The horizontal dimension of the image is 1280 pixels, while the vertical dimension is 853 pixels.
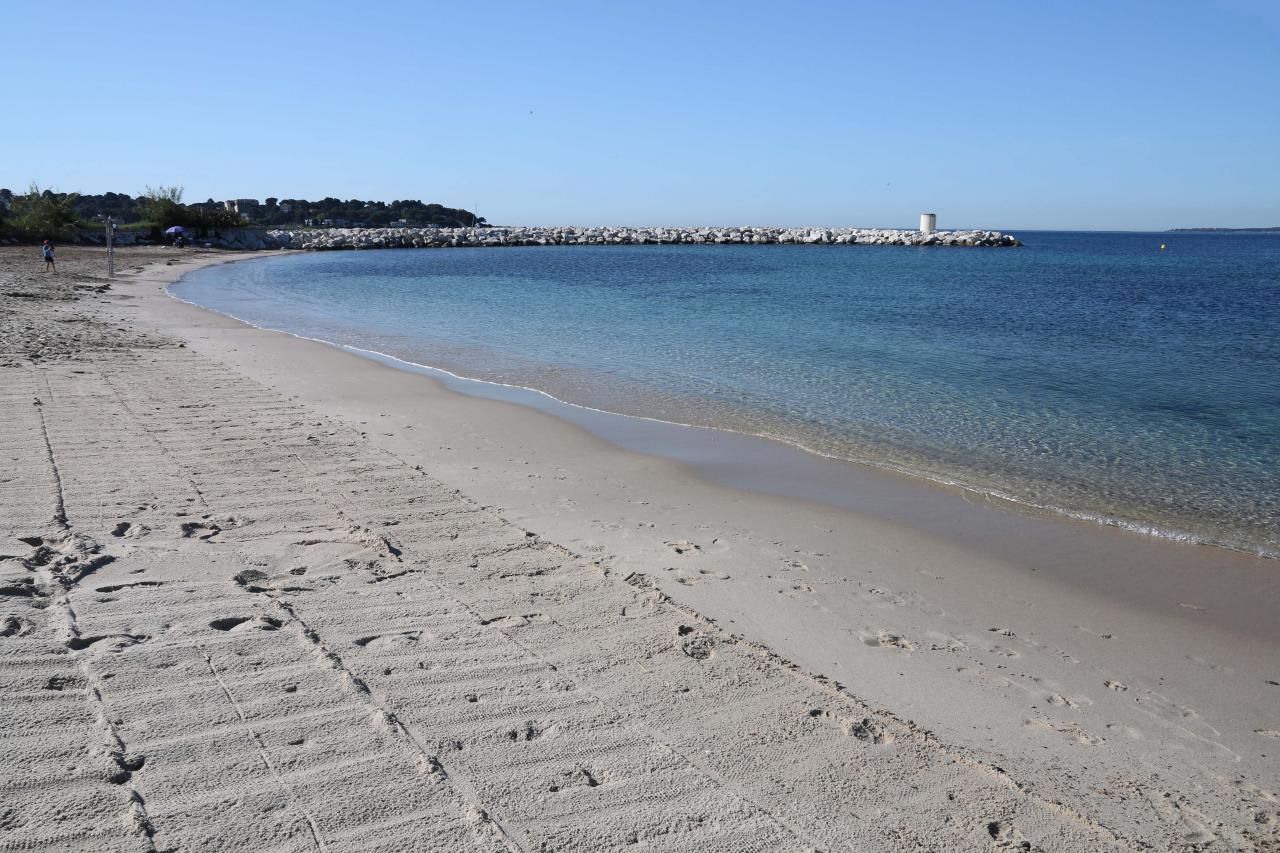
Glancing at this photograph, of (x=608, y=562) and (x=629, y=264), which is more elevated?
(x=629, y=264)

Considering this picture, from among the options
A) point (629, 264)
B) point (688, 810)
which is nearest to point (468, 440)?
point (688, 810)

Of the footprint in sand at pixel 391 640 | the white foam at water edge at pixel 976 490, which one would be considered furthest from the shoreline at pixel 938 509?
the footprint in sand at pixel 391 640

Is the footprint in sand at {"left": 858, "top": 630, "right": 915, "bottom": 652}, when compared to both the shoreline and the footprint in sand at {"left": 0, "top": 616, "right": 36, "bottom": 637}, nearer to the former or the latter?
the shoreline

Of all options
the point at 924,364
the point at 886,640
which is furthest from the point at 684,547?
the point at 924,364

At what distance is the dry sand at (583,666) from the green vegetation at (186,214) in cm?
4745

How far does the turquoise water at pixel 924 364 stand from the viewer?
913 centimetres

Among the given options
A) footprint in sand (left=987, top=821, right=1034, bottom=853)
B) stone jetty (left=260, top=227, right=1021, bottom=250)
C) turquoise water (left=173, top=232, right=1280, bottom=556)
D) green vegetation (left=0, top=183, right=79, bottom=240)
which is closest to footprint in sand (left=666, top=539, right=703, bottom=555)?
footprint in sand (left=987, top=821, right=1034, bottom=853)

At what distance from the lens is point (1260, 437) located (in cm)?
1071

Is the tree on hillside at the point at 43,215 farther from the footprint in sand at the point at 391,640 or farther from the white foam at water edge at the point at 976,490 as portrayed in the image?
the footprint in sand at the point at 391,640

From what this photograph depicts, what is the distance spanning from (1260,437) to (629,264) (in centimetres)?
4619

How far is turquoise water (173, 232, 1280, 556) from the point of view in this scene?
9130 mm

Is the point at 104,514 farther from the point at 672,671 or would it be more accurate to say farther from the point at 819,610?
the point at 819,610

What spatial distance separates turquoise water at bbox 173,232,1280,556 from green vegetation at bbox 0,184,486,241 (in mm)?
14566

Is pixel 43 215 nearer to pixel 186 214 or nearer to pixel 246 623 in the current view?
pixel 186 214
